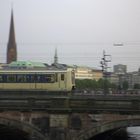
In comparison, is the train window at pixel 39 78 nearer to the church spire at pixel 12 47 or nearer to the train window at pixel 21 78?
the train window at pixel 21 78

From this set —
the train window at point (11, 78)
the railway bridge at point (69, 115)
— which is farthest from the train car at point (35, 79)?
the railway bridge at point (69, 115)

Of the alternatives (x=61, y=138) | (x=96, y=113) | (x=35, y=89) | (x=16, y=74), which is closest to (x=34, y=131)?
(x=61, y=138)

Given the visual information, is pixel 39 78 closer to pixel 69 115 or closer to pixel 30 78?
pixel 30 78

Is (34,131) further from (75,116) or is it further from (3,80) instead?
(3,80)

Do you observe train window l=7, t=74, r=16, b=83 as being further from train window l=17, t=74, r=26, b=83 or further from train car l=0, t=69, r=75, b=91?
train window l=17, t=74, r=26, b=83

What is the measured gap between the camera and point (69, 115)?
31.0 meters

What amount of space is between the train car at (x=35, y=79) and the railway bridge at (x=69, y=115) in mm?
18358

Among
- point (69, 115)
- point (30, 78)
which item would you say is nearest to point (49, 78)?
point (30, 78)

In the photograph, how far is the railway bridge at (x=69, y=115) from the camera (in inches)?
1181

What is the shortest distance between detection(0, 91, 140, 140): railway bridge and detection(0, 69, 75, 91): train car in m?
18.4

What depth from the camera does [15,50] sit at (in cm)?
17100

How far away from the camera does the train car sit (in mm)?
50812

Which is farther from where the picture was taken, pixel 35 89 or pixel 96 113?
pixel 35 89

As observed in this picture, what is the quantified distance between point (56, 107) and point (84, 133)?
2714 millimetres
